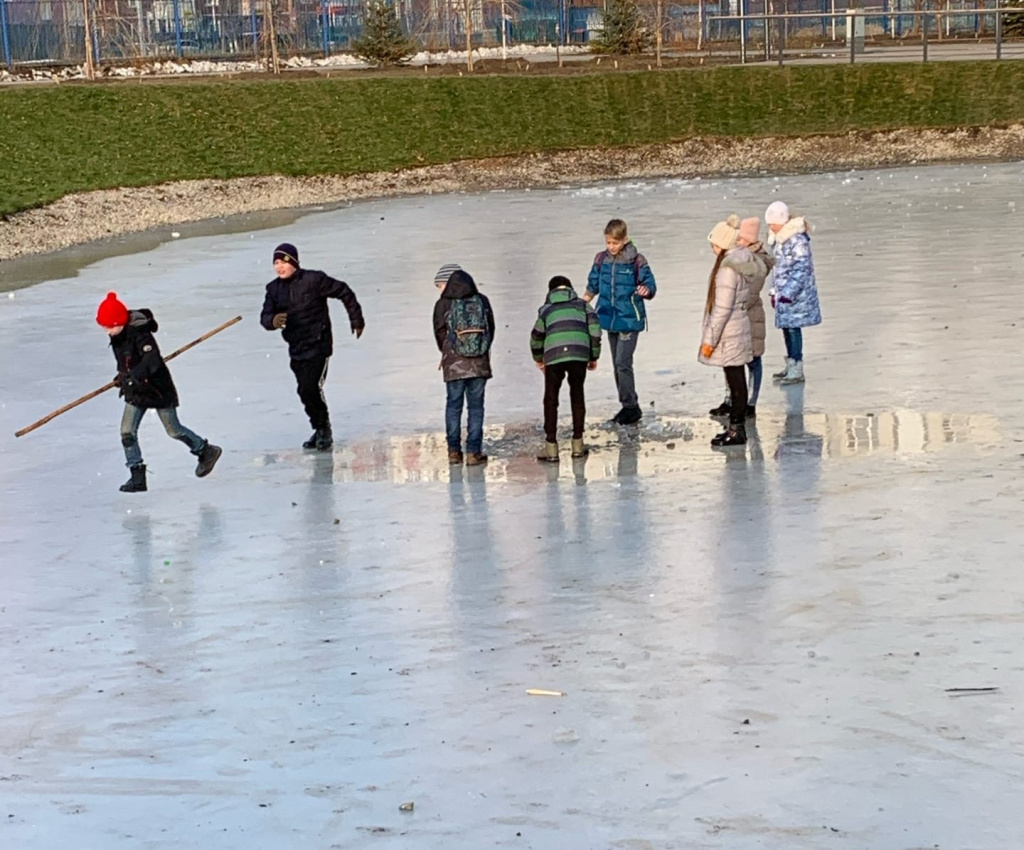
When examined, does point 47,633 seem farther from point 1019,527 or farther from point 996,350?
point 996,350

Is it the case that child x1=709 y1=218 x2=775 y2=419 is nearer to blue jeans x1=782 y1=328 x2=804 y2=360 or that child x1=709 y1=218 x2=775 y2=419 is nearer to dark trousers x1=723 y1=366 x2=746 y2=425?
dark trousers x1=723 y1=366 x2=746 y2=425

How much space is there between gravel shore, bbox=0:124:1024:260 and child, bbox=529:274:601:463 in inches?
748

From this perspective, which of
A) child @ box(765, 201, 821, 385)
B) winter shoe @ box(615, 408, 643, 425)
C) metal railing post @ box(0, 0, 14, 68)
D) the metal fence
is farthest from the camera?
the metal fence

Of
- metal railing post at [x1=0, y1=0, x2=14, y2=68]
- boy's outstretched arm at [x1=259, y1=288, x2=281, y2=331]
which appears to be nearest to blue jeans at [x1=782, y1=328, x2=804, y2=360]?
boy's outstretched arm at [x1=259, y1=288, x2=281, y2=331]

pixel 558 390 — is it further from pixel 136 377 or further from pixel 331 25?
pixel 331 25

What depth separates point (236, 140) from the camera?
36.1m

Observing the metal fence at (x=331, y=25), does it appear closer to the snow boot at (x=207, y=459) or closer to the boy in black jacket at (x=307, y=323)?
the boy in black jacket at (x=307, y=323)

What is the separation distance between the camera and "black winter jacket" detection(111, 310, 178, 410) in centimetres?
1083

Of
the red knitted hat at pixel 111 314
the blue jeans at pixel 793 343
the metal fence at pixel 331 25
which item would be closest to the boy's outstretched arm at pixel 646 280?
the blue jeans at pixel 793 343

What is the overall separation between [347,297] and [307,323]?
1.18 ft

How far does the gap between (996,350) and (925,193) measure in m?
14.9

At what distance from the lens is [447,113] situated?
39062mm

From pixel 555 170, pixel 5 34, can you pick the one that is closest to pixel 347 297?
pixel 555 170

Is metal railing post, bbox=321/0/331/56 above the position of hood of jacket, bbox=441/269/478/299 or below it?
above
